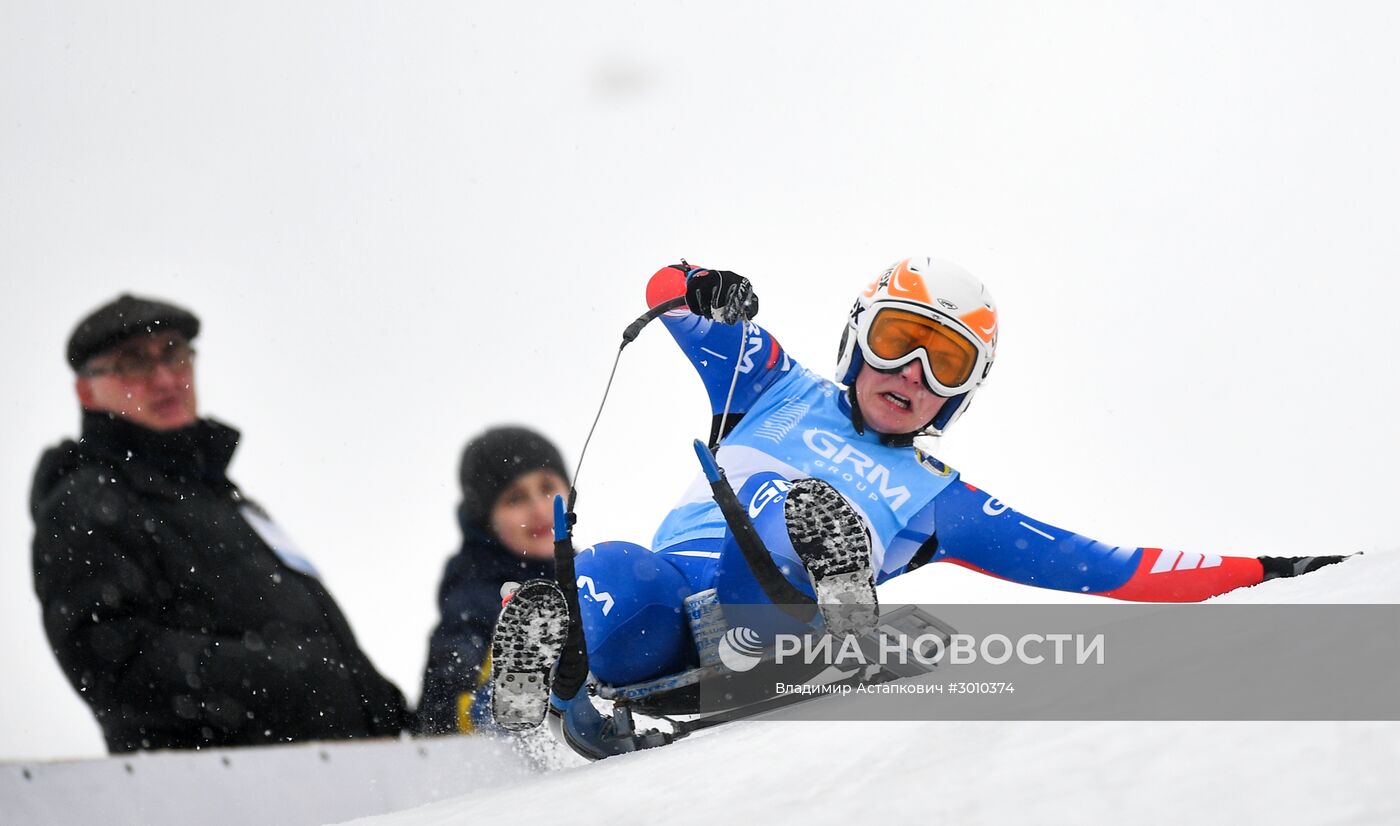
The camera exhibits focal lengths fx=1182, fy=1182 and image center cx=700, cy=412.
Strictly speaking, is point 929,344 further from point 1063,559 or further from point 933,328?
point 1063,559

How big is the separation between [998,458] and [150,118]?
24.5 feet

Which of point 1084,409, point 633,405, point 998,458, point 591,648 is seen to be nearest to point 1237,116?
point 1084,409

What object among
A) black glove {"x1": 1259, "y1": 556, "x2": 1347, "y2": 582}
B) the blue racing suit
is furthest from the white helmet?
black glove {"x1": 1259, "y1": 556, "x2": 1347, "y2": 582}

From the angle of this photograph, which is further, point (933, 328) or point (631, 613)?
point (933, 328)

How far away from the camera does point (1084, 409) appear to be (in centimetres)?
814

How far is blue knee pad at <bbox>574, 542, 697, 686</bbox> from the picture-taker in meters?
2.63

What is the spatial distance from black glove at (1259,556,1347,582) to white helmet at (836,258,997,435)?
83 cm

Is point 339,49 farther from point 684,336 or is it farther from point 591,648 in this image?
point 591,648

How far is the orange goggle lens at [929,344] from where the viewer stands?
3.05 meters

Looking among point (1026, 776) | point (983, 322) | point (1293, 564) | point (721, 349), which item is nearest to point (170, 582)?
point (721, 349)

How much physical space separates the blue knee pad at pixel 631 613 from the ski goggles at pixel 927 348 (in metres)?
0.82

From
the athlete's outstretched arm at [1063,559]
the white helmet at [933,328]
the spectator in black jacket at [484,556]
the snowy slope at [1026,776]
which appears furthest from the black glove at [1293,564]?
the spectator in black jacket at [484,556]

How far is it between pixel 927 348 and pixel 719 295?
1.82ft

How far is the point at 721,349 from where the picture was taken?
333cm
